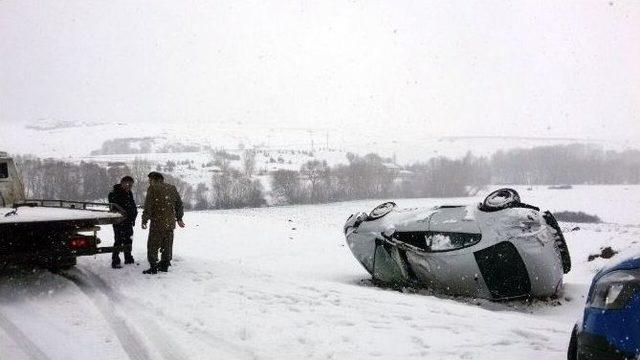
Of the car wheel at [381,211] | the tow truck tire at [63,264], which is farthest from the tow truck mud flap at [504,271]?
the tow truck tire at [63,264]

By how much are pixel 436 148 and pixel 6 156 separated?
382 ft

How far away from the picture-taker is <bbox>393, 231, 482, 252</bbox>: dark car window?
6855 mm

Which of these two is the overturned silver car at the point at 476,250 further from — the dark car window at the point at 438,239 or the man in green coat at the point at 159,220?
the man in green coat at the point at 159,220

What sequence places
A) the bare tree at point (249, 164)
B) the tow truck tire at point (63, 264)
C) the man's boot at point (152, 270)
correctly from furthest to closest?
the bare tree at point (249, 164) → the tow truck tire at point (63, 264) → the man's boot at point (152, 270)

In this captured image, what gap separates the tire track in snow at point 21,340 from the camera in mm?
4312

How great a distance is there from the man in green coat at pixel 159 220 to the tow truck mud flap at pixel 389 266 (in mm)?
3421

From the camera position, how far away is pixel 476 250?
6.66 meters

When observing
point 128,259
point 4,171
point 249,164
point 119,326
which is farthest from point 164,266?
point 249,164

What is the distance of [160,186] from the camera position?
26.0 ft

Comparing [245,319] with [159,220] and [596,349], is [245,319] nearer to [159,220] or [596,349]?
[159,220]

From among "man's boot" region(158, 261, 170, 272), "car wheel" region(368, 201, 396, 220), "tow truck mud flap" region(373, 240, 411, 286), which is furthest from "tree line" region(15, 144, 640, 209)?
"tow truck mud flap" region(373, 240, 411, 286)

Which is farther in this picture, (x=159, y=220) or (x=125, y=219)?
(x=125, y=219)

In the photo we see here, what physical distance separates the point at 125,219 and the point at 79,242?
103cm

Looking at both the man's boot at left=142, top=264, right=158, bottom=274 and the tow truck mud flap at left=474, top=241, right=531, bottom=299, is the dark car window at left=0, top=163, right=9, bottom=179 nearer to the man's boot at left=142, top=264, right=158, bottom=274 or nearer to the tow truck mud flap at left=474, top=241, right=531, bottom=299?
the man's boot at left=142, top=264, right=158, bottom=274
